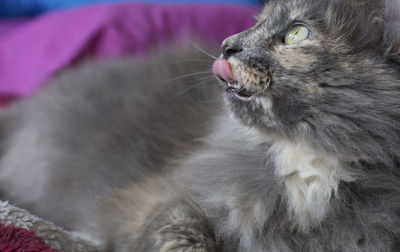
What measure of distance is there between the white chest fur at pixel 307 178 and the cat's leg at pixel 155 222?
0.78ft

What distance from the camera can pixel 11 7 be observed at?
3.19m

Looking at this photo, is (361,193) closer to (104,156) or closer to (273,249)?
(273,249)

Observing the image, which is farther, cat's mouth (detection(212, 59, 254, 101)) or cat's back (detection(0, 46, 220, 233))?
cat's back (detection(0, 46, 220, 233))

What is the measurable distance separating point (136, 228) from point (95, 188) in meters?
0.36

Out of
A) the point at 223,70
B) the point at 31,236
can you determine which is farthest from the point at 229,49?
the point at 31,236

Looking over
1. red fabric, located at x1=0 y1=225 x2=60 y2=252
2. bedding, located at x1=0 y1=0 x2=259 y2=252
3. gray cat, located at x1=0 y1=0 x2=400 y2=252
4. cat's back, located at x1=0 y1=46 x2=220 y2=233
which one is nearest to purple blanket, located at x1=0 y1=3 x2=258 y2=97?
bedding, located at x1=0 y1=0 x2=259 y2=252

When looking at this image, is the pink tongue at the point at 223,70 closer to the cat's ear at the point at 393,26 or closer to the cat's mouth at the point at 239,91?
the cat's mouth at the point at 239,91

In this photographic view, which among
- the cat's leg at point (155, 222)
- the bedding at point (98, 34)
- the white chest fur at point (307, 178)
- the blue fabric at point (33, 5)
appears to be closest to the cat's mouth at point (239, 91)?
the white chest fur at point (307, 178)

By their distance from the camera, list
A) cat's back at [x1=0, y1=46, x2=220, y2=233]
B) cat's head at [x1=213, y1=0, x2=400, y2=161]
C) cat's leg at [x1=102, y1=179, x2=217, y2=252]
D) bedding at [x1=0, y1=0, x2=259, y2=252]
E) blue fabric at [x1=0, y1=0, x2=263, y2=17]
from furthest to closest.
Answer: blue fabric at [x1=0, y1=0, x2=263, y2=17]
bedding at [x1=0, y1=0, x2=259, y2=252]
cat's back at [x1=0, y1=46, x2=220, y2=233]
cat's leg at [x1=102, y1=179, x2=217, y2=252]
cat's head at [x1=213, y1=0, x2=400, y2=161]

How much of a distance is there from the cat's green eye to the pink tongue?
0.15m

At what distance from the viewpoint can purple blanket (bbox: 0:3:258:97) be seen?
240 centimetres

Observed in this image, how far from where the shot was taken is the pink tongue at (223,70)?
1147 mm

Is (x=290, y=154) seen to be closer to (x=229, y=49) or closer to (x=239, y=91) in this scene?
(x=239, y=91)

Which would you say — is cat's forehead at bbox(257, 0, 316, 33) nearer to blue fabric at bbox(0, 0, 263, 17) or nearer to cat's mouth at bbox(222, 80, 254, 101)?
cat's mouth at bbox(222, 80, 254, 101)
